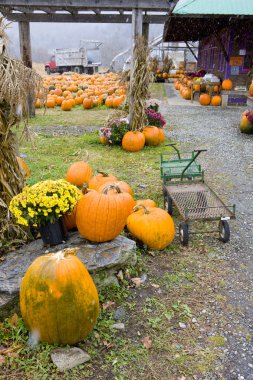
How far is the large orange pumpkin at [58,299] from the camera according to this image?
8.04 ft

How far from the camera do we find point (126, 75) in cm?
844

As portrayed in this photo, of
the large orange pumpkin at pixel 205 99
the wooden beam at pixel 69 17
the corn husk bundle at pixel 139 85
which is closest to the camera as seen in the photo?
the corn husk bundle at pixel 139 85

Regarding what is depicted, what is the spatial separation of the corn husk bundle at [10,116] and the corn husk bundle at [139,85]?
197 inches

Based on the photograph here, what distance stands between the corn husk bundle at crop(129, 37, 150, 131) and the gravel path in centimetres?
119

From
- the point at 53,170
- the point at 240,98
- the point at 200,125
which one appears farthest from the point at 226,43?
the point at 53,170

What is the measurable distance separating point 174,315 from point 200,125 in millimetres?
8507

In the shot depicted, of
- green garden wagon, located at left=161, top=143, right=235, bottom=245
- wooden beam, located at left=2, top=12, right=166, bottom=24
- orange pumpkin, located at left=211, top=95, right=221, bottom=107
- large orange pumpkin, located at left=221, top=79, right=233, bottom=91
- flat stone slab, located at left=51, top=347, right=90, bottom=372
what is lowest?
flat stone slab, located at left=51, top=347, right=90, bottom=372

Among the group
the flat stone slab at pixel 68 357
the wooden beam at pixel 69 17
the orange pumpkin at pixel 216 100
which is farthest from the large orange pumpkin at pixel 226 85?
the flat stone slab at pixel 68 357

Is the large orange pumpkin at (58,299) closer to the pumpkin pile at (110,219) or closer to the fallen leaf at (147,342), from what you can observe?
the fallen leaf at (147,342)

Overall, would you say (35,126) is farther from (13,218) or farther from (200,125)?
(13,218)

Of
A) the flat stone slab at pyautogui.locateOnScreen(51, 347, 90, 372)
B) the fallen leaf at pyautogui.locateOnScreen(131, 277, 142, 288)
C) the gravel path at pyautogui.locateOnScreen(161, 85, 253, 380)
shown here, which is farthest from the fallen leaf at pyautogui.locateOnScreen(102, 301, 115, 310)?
the gravel path at pyautogui.locateOnScreen(161, 85, 253, 380)

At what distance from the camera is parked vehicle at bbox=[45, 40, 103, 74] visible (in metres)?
37.3

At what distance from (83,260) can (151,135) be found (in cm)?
546

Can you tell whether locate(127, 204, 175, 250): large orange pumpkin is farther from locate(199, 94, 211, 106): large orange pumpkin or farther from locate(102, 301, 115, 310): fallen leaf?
locate(199, 94, 211, 106): large orange pumpkin
